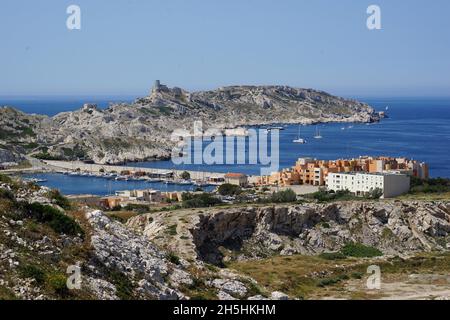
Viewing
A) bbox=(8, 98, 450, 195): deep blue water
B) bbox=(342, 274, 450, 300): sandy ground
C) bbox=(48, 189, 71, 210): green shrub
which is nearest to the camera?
bbox=(48, 189, 71, 210): green shrub

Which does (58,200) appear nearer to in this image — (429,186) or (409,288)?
(409,288)

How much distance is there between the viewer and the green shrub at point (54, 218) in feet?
33.4

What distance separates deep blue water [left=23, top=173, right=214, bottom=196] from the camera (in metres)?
55.6

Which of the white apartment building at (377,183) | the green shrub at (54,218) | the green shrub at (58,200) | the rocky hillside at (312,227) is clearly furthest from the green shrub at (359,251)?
the green shrub at (54,218)

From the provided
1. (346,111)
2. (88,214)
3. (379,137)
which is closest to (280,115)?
(346,111)

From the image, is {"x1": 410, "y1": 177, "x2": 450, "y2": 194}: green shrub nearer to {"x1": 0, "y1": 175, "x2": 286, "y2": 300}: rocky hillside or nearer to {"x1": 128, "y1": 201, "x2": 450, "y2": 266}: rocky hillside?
{"x1": 128, "y1": 201, "x2": 450, "y2": 266}: rocky hillside

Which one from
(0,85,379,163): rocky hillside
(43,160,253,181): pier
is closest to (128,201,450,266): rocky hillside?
(43,160,253,181): pier

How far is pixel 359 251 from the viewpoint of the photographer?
85.0ft

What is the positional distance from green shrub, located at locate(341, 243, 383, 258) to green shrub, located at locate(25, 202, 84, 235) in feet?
53.6

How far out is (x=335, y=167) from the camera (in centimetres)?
4375

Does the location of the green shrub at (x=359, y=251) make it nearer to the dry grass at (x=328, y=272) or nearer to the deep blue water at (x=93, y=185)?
the dry grass at (x=328, y=272)

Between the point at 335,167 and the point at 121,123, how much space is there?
2264 inches
